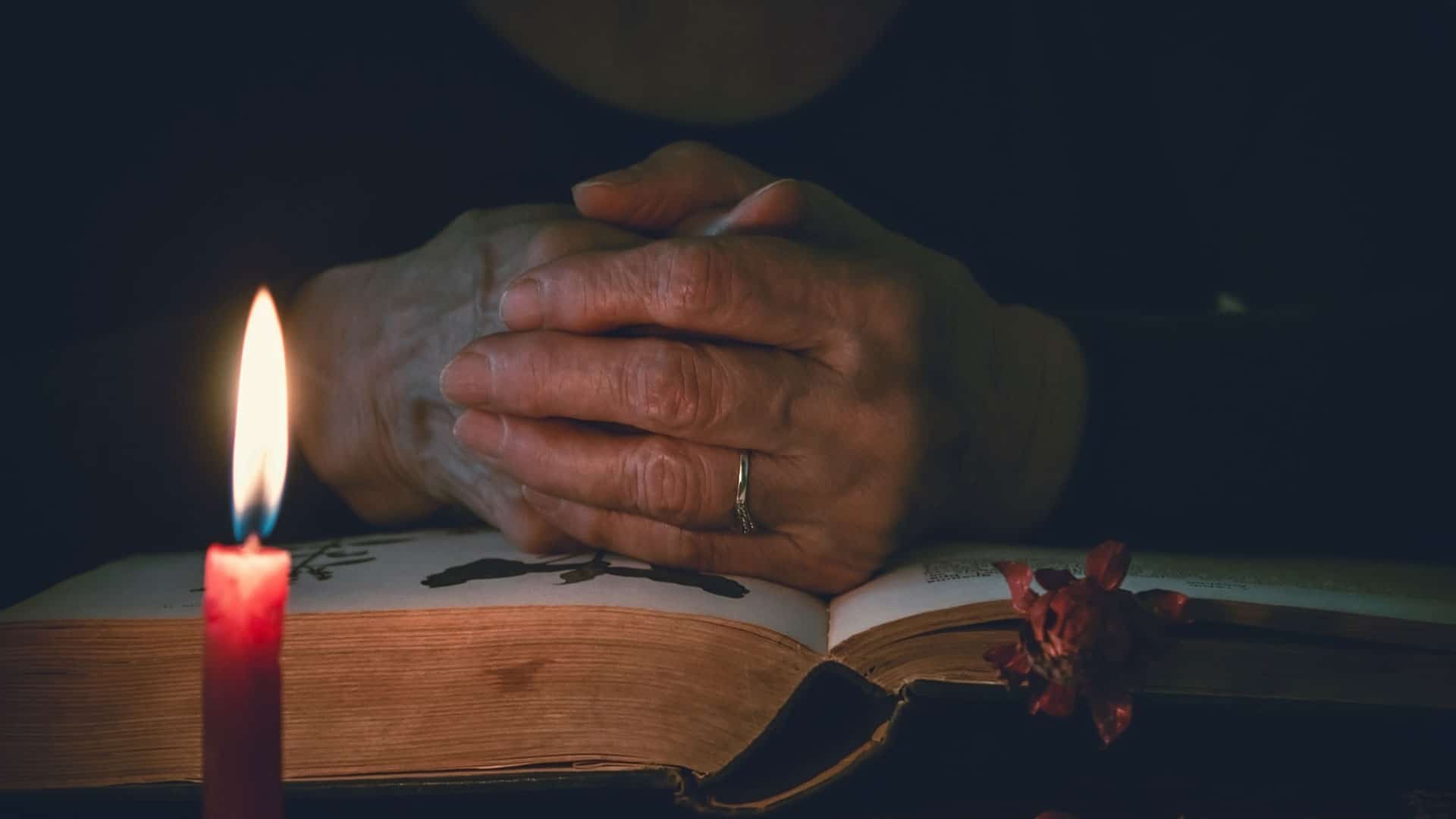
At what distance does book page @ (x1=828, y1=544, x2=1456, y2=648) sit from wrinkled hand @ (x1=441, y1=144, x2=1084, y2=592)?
0.22 ft

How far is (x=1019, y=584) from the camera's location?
0.82 meters

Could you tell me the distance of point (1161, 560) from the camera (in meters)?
1.16

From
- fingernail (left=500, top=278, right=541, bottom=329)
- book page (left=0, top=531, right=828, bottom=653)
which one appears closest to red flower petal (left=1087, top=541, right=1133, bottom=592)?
book page (left=0, top=531, right=828, bottom=653)

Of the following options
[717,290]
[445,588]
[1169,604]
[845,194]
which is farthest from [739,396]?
[845,194]

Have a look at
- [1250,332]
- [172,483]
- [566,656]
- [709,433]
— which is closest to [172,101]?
[172,483]

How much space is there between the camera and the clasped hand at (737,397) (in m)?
1.06

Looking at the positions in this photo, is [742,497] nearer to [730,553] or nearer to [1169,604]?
[730,553]

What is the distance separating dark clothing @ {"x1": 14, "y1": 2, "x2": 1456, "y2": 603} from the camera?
1330mm

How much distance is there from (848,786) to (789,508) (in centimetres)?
32

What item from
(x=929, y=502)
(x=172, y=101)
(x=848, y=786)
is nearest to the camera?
(x=848, y=786)

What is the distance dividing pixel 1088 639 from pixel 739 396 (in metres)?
0.41

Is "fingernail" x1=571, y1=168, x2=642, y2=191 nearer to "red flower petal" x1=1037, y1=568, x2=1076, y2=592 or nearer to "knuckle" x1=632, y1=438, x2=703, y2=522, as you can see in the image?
"knuckle" x1=632, y1=438, x2=703, y2=522

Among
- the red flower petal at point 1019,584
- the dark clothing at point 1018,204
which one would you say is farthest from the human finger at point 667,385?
the dark clothing at point 1018,204

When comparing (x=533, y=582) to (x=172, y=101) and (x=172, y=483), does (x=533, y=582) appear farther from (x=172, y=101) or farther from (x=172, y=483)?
(x=172, y=101)
